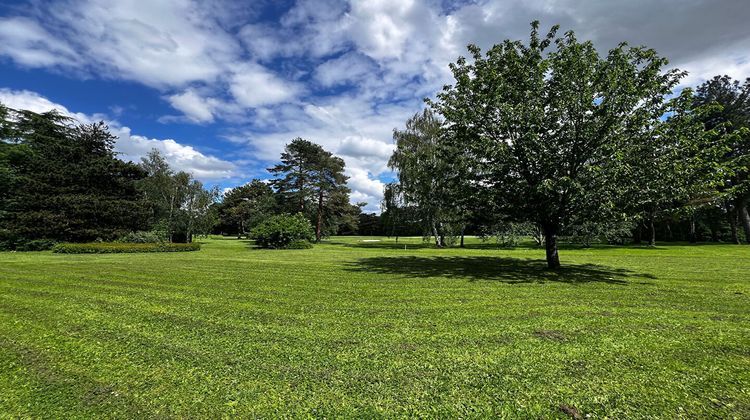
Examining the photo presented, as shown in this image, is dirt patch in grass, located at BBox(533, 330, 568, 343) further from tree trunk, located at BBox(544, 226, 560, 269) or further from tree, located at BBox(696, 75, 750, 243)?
tree, located at BBox(696, 75, 750, 243)

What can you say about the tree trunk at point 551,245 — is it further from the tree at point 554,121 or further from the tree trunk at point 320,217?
the tree trunk at point 320,217

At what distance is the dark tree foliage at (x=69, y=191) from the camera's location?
23.8 metres

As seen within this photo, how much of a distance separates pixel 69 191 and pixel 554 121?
3230 centimetres

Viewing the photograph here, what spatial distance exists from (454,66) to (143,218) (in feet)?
89.6

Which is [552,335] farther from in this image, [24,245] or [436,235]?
[24,245]

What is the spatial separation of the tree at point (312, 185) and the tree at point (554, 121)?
32333 millimetres

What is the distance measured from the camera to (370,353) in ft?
14.7

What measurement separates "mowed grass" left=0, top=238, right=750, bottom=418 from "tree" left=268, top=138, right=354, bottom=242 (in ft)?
114

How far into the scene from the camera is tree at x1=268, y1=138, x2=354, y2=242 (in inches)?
1708

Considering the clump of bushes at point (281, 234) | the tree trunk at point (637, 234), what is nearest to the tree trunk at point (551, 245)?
the clump of bushes at point (281, 234)

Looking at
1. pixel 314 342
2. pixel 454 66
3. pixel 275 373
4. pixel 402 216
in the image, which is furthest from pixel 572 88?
pixel 402 216

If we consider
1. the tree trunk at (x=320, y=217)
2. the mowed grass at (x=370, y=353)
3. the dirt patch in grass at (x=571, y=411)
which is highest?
the tree trunk at (x=320, y=217)

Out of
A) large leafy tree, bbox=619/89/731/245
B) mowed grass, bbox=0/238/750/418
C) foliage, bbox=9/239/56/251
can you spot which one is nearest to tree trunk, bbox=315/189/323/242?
foliage, bbox=9/239/56/251

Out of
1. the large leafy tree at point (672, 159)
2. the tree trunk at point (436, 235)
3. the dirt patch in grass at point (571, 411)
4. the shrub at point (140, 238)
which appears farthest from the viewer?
the tree trunk at point (436, 235)
